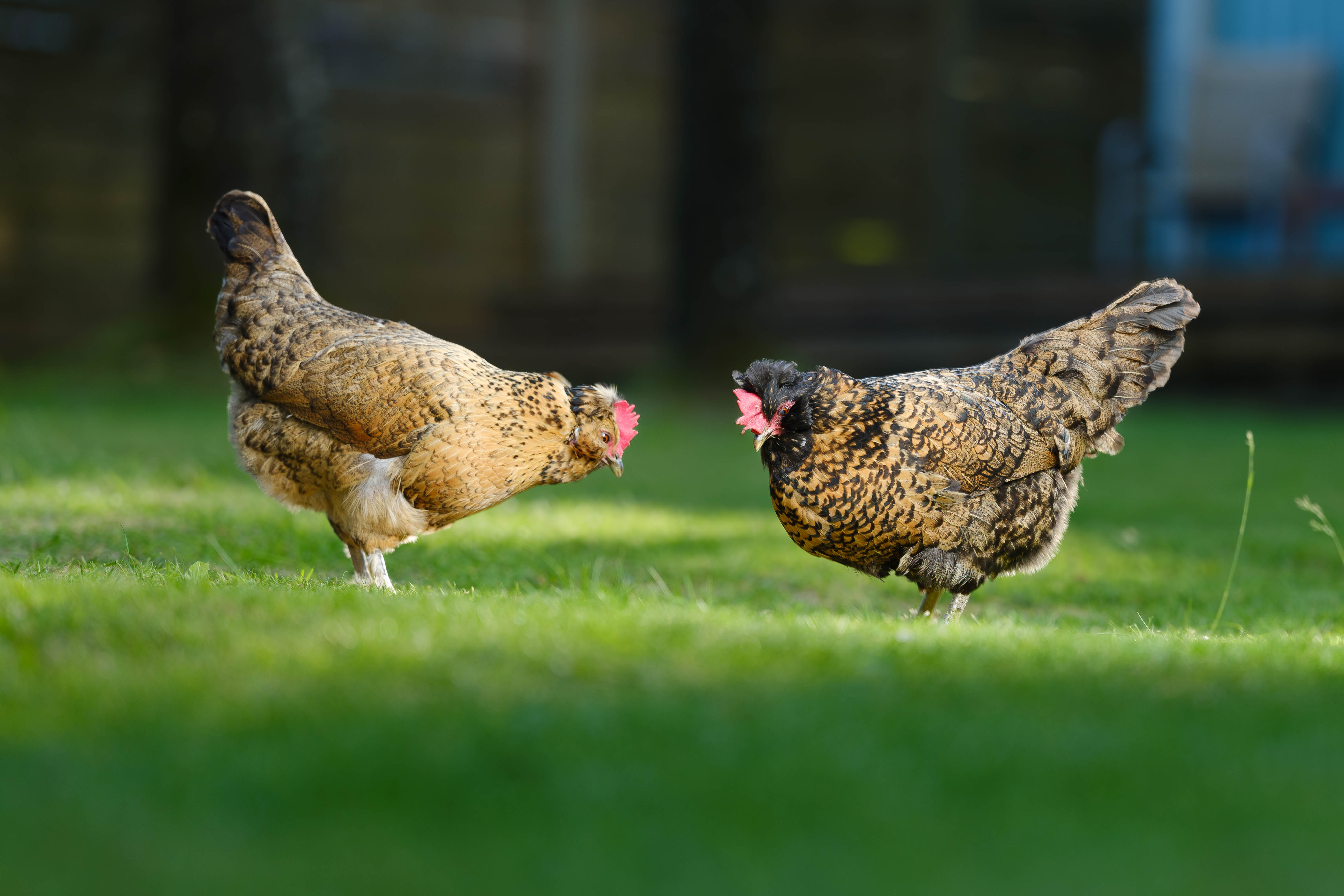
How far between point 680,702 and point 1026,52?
15.8 metres

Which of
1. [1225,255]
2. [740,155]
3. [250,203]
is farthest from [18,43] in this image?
[1225,255]

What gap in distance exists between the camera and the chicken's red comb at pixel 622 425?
4.79m

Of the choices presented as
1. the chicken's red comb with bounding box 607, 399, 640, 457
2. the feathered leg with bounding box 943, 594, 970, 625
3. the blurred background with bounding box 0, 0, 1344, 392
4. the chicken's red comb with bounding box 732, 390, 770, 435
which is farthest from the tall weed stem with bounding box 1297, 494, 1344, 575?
the blurred background with bounding box 0, 0, 1344, 392

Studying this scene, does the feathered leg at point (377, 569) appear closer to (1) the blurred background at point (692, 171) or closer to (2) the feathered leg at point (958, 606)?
(2) the feathered leg at point (958, 606)

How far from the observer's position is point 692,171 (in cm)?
1108

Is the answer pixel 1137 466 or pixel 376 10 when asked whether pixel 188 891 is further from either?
pixel 376 10

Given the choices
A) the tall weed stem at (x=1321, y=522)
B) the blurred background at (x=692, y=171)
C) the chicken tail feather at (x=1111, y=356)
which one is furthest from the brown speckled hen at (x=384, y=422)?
the blurred background at (x=692, y=171)

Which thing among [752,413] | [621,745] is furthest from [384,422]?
[621,745]

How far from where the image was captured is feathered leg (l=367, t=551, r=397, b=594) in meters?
4.54

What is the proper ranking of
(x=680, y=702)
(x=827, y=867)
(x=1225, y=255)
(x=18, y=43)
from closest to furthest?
(x=827, y=867) < (x=680, y=702) < (x=18, y=43) < (x=1225, y=255)

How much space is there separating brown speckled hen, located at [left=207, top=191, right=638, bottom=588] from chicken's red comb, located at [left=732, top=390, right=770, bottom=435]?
527 millimetres

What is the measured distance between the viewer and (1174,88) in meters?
13.0

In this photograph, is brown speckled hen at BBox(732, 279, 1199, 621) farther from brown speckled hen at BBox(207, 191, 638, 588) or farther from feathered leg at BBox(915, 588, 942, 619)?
brown speckled hen at BBox(207, 191, 638, 588)

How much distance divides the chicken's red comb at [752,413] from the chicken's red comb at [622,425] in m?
0.46
